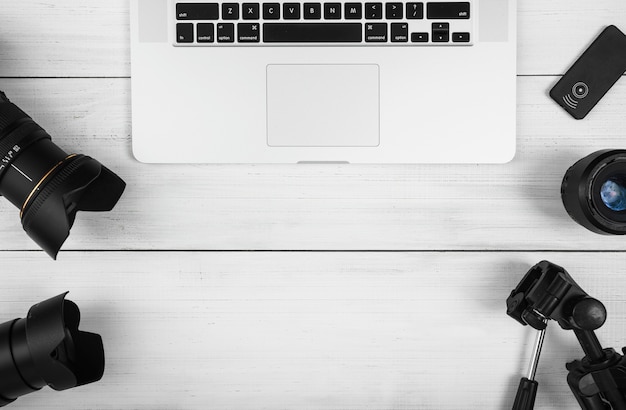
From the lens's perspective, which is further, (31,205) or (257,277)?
(257,277)

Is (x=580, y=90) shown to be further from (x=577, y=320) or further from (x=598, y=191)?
(x=577, y=320)

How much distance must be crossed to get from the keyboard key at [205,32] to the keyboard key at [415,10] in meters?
0.26

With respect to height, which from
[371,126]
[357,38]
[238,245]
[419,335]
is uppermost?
[357,38]

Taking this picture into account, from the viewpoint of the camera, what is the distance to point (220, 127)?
66 cm

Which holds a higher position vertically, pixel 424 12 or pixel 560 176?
pixel 424 12

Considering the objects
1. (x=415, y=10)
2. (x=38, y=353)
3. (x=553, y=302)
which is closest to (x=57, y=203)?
(x=38, y=353)

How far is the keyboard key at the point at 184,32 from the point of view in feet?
2.13

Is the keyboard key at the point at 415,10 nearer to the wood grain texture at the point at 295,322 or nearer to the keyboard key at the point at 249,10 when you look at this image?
the keyboard key at the point at 249,10

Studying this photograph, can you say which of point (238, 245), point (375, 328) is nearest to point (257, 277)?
point (238, 245)

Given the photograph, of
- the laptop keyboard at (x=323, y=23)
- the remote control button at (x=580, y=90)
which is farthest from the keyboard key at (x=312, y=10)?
the remote control button at (x=580, y=90)

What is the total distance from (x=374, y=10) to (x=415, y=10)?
0.18 ft

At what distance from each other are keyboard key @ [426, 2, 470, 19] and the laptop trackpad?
0.34ft

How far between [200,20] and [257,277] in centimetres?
36

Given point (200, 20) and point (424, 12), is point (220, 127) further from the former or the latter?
point (424, 12)
